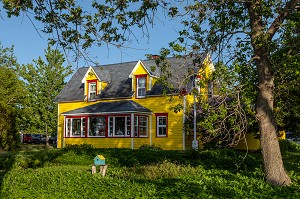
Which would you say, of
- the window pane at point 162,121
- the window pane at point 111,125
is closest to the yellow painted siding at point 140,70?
the window pane at point 162,121

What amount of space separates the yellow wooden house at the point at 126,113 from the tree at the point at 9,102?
406 cm

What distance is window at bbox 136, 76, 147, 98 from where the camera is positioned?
29750 millimetres

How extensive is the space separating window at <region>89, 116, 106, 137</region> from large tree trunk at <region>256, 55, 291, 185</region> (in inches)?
839

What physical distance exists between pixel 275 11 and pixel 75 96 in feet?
84.8

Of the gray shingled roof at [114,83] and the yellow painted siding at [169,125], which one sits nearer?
the yellow painted siding at [169,125]

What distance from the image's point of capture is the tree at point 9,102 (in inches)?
1227

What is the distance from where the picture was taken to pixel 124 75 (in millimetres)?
32719

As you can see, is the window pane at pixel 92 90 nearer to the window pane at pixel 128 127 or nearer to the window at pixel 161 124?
the window pane at pixel 128 127

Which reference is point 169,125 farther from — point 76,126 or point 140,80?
point 76,126

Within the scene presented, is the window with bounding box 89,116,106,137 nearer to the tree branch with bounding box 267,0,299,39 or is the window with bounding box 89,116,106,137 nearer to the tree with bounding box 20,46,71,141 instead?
the tree with bounding box 20,46,71,141

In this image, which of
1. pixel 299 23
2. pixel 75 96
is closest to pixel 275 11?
pixel 299 23

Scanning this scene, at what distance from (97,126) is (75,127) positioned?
257 centimetres

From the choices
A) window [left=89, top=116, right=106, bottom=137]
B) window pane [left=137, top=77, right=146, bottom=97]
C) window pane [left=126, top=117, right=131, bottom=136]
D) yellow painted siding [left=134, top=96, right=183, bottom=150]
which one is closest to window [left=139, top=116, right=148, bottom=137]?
yellow painted siding [left=134, top=96, right=183, bottom=150]

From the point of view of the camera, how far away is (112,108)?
95.6 feet
